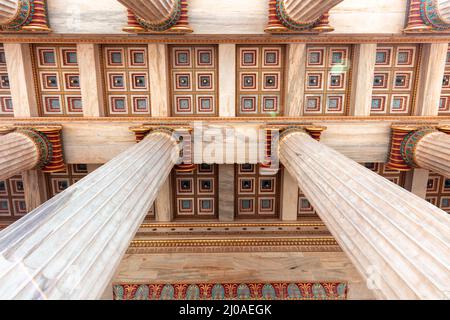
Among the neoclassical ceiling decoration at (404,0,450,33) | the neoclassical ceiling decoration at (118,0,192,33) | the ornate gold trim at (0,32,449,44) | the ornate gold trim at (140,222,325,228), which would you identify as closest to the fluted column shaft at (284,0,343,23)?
the ornate gold trim at (0,32,449,44)

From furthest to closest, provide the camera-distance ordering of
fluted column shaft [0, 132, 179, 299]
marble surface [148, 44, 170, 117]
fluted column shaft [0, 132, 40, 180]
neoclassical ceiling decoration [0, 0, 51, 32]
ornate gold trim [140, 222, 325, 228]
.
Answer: ornate gold trim [140, 222, 325, 228] → marble surface [148, 44, 170, 117] → neoclassical ceiling decoration [0, 0, 51, 32] → fluted column shaft [0, 132, 40, 180] → fluted column shaft [0, 132, 179, 299]

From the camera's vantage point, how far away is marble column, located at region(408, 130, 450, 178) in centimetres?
490

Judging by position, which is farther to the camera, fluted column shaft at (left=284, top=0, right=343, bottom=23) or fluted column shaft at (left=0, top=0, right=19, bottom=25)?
fluted column shaft at (left=0, top=0, right=19, bottom=25)

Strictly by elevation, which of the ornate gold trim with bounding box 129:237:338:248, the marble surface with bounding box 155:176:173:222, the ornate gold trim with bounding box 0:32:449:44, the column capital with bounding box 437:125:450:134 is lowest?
the ornate gold trim with bounding box 129:237:338:248

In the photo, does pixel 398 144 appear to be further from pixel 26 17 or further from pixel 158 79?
pixel 26 17

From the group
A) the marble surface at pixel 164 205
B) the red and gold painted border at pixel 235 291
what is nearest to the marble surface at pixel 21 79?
the marble surface at pixel 164 205

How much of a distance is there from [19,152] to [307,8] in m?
5.48

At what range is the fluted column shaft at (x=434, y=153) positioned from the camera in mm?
4859

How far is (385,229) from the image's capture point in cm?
242

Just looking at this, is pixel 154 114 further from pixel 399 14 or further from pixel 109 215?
pixel 399 14

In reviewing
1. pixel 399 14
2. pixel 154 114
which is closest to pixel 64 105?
pixel 154 114

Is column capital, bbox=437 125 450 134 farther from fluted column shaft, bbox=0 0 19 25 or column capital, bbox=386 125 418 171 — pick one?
fluted column shaft, bbox=0 0 19 25

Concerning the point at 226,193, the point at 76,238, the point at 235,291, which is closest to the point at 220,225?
the point at 226,193
